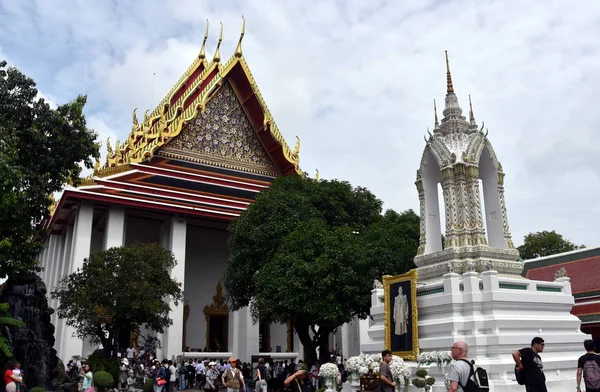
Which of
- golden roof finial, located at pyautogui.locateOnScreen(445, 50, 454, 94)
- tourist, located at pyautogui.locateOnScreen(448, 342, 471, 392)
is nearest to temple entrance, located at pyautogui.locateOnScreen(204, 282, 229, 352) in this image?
golden roof finial, located at pyautogui.locateOnScreen(445, 50, 454, 94)

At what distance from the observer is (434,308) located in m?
10.2

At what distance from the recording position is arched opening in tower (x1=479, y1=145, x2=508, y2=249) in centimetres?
1116

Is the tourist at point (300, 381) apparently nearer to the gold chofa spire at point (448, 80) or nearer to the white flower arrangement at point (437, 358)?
the white flower arrangement at point (437, 358)

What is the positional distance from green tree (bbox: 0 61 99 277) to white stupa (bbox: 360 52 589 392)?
25.6ft

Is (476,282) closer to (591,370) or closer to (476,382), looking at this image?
(591,370)

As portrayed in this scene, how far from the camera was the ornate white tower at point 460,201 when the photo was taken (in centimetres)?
1059

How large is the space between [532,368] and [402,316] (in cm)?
499

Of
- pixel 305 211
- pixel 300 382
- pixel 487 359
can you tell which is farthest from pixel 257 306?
pixel 300 382

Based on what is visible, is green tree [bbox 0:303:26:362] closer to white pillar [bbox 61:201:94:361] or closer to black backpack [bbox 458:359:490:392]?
white pillar [bbox 61:201:94:361]

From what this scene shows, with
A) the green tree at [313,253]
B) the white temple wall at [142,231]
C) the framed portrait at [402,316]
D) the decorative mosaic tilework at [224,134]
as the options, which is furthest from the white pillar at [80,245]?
the framed portrait at [402,316]

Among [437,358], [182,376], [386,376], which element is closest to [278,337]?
[182,376]

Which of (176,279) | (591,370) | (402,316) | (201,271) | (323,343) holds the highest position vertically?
(201,271)

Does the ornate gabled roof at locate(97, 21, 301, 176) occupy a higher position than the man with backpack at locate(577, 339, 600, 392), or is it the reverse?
the ornate gabled roof at locate(97, 21, 301, 176)

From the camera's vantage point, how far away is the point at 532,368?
5602 millimetres
